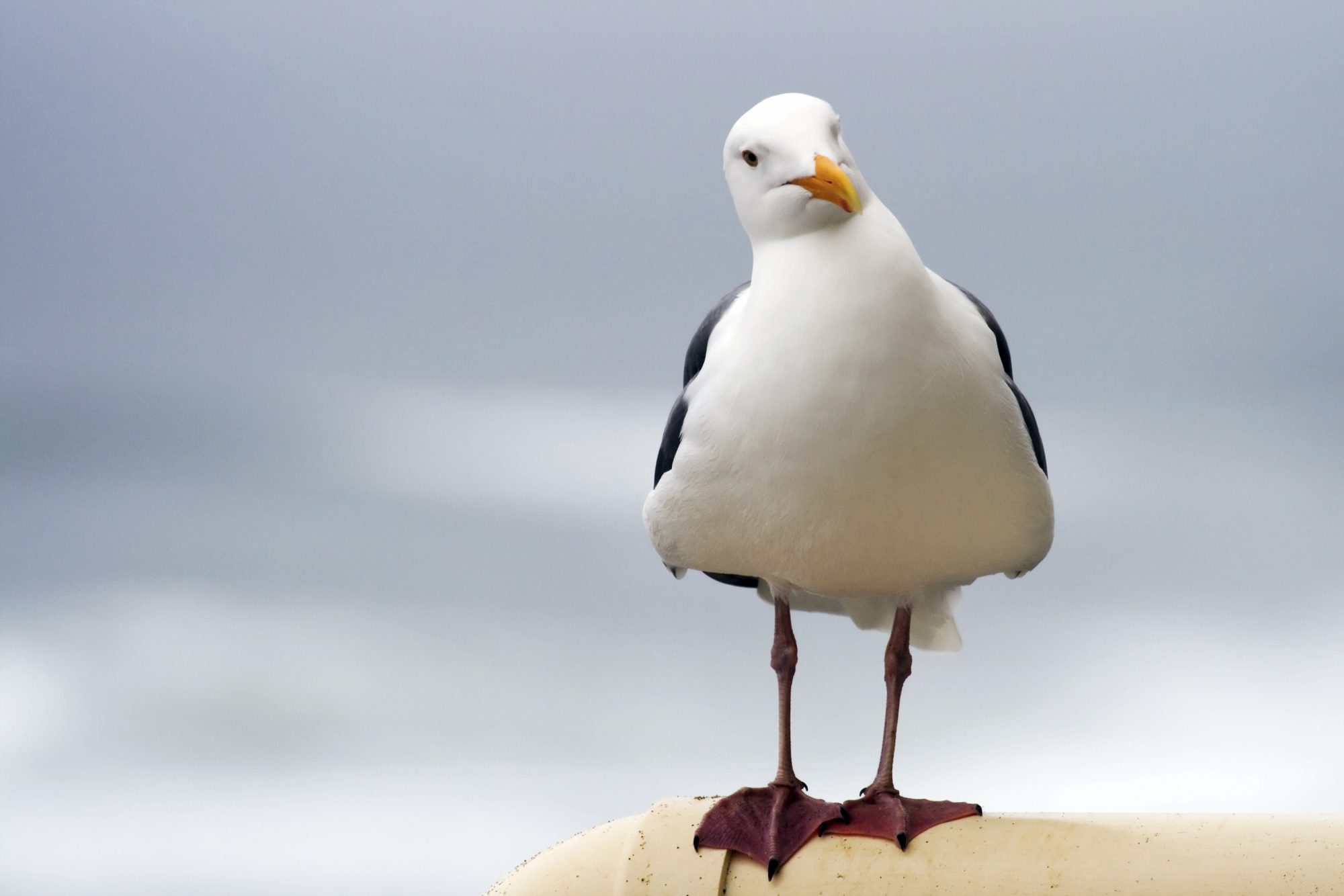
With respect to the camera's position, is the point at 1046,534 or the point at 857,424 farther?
the point at 1046,534

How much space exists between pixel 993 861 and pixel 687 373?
1025mm

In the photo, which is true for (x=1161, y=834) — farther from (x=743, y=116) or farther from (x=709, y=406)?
(x=743, y=116)

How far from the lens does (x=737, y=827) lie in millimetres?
3223

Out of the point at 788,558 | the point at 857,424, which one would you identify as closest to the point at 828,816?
the point at 788,558

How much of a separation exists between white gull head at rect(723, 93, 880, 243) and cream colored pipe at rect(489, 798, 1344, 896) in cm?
107

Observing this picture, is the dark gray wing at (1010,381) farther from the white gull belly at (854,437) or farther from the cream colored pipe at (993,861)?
the cream colored pipe at (993,861)

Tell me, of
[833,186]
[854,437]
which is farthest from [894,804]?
[833,186]

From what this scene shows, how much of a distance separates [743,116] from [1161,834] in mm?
1402

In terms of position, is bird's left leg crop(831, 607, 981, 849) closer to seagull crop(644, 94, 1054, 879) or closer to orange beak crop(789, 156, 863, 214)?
seagull crop(644, 94, 1054, 879)

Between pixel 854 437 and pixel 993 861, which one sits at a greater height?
pixel 854 437

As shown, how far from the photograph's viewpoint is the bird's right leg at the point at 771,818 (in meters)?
3.18

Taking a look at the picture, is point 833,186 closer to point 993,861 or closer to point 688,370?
point 688,370

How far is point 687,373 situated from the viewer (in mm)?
3375

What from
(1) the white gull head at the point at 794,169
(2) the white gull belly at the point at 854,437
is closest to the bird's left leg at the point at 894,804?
(2) the white gull belly at the point at 854,437
